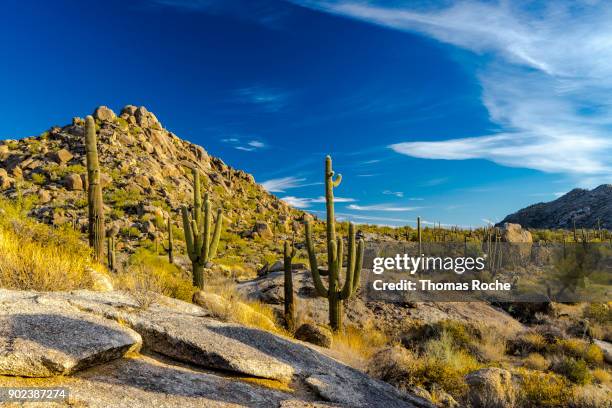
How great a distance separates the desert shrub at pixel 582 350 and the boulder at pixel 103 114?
49.5 meters

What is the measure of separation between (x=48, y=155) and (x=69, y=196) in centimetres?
884

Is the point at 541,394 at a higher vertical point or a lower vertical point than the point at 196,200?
lower

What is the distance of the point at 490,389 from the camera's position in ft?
28.2

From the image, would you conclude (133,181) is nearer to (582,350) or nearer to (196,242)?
(196,242)

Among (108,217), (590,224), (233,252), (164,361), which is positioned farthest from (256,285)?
(590,224)

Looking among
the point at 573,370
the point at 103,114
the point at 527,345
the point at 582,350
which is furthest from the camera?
the point at 103,114

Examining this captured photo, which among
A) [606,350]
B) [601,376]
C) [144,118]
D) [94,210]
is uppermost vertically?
[144,118]

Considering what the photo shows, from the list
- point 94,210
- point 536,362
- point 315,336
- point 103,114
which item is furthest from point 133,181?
point 536,362

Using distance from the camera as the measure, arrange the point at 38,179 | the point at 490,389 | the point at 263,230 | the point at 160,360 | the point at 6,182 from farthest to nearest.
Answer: the point at 263,230, the point at 38,179, the point at 6,182, the point at 490,389, the point at 160,360

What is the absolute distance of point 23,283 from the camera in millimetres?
6500

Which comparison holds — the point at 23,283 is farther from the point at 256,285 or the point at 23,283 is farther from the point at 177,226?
the point at 177,226

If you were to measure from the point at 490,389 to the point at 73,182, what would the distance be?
36.1m

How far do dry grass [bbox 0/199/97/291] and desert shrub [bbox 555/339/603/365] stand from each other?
14408 millimetres

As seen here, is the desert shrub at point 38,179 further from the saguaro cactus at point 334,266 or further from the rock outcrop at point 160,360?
the rock outcrop at point 160,360
